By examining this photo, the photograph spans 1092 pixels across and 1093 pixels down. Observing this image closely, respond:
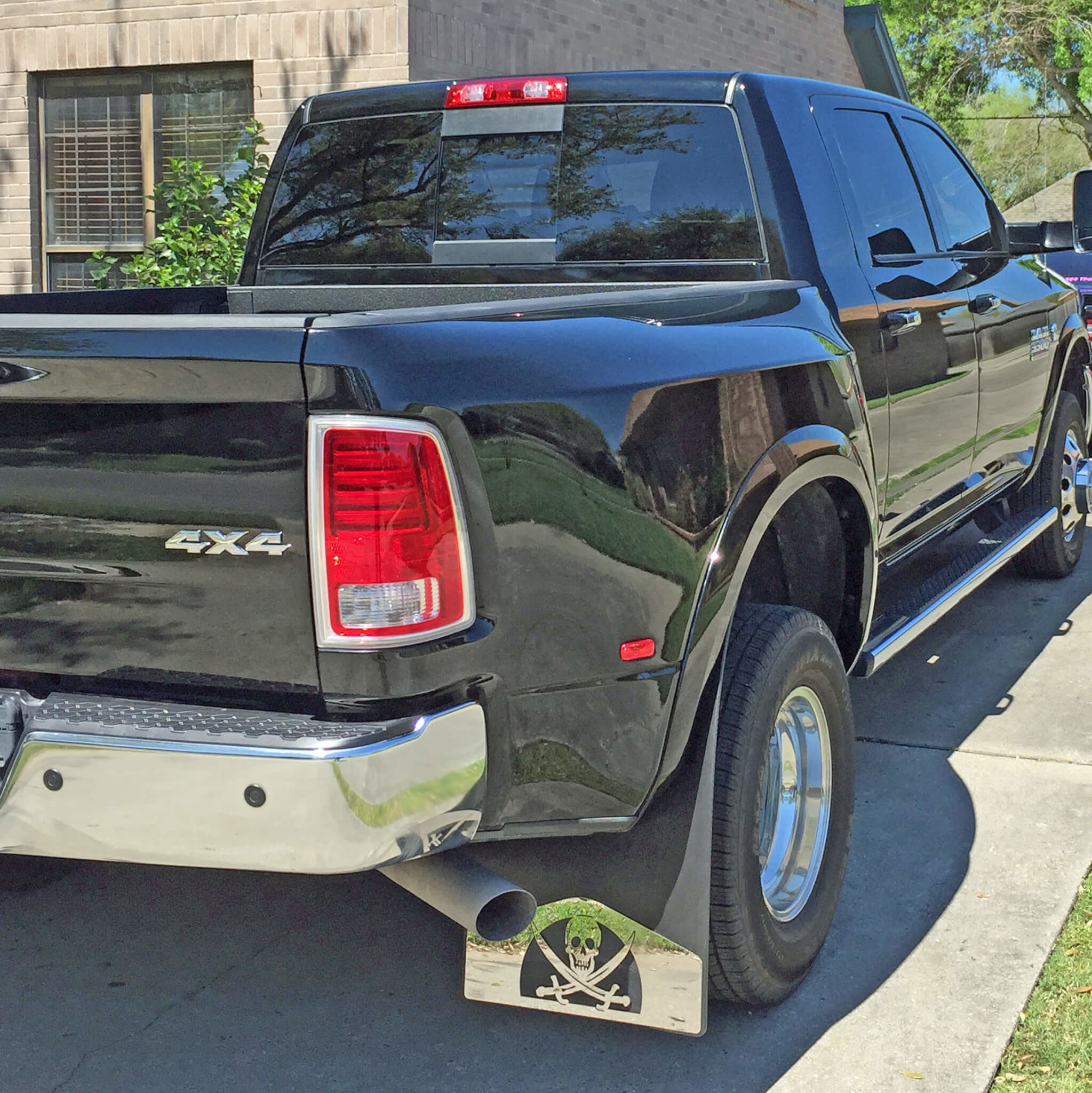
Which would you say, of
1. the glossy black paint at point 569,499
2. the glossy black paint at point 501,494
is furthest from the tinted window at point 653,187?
the glossy black paint at point 569,499

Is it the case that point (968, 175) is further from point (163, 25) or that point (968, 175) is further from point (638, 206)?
point (163, 25)

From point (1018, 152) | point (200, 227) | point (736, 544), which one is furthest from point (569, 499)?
point (1018, 152)

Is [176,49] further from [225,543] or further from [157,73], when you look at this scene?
[225,543]

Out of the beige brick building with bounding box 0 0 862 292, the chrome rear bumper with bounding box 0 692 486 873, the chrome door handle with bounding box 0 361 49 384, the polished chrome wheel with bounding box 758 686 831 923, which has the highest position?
the beige brick building with bounding box 0 0 862 292

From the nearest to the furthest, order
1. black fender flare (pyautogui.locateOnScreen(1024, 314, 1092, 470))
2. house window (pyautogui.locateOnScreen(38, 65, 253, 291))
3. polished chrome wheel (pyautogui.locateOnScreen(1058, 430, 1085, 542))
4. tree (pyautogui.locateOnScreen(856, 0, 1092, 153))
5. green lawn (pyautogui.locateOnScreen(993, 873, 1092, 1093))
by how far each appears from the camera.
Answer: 1. green lawn (pyautogui.locateOnScreen(993, 873, 1092, 1093))
2. black fender flare (pyautogui.locateOnScreen(1024, 314, 1092, 470))
3. polished chrome wheel (pyautogui.locateOnScreen(1058, 430, 1085, 542))
4. house window (pyautogui.locateOnScreen(38, 65, 253, 291))
5. tree (pyautogui.locateOnScreen(856, 0, 1092, 153))

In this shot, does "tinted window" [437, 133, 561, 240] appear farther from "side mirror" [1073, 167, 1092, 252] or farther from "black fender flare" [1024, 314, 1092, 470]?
"side mirror" [1073, 167, 1092, 252]

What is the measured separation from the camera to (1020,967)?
3285mm

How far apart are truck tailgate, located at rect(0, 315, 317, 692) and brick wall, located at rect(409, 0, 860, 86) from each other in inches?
270

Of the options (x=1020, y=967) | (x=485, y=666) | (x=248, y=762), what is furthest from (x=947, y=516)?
(x=248, y=762)

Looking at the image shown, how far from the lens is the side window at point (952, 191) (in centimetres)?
479

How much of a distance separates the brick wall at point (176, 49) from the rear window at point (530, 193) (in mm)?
4688

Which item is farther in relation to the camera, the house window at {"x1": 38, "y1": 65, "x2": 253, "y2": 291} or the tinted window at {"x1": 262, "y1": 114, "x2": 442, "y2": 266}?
the house window at {"x1": 38, "y1": 65, "x2": 253, "y2": 291}

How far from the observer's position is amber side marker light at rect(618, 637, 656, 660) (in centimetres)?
261

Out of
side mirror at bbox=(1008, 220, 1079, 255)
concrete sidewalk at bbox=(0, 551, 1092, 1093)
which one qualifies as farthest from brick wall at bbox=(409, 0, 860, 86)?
concrete sidewalk at bbox=(0, 551, 1092, 1093)
